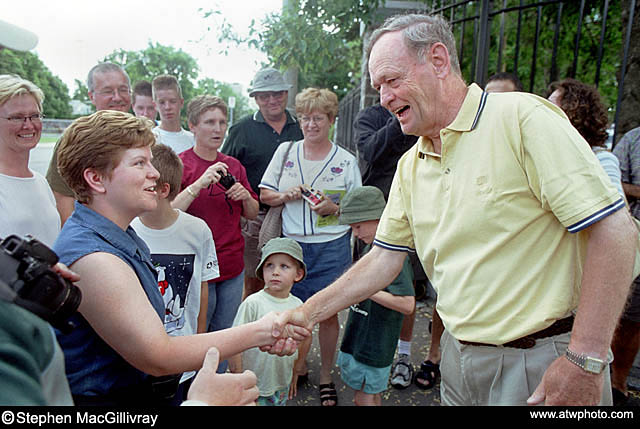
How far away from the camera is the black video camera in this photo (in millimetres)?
797

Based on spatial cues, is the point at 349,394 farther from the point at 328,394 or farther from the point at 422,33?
the point at 422,33

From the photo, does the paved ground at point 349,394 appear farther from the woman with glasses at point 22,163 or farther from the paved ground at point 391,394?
the woman with glasses at point 22,163

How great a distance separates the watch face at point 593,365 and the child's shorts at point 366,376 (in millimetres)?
1645

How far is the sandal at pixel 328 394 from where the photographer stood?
3.35 meters

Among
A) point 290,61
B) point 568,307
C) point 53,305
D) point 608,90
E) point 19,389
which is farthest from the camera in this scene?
point 608,90

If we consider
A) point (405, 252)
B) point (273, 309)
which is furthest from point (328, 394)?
point (405, 252)

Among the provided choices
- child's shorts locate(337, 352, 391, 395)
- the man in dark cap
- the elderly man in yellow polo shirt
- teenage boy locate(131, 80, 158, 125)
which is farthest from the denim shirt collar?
teenage boy locate(131, 80, 158, 125)

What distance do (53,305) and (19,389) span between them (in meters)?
0.23

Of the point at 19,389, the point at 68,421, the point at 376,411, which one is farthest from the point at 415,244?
the point at 19,389

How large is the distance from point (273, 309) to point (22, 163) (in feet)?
5.25

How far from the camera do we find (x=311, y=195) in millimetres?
3578

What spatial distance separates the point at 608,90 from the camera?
7.76m

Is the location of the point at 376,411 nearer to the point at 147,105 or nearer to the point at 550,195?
the point at 550,195

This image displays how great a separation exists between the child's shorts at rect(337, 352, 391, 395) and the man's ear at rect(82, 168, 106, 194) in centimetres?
197
